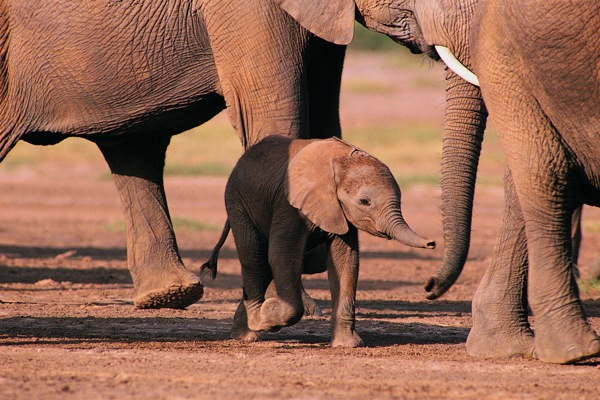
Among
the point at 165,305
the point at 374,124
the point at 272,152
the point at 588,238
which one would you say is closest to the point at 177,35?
the point at 272,152

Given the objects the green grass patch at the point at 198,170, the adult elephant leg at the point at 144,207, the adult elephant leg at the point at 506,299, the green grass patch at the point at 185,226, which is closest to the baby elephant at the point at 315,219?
the adult elephant leg at the point at 506,299

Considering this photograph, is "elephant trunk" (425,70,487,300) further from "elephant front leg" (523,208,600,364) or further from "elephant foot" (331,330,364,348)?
"elephant front leg" (523,208,600,364)

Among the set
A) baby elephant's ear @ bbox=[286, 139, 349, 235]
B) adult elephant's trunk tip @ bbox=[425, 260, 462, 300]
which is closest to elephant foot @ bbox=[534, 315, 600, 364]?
adult elephant's trunk tip @ bbox=[425, 260, 462, 300]

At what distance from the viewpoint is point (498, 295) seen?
6.77 meters

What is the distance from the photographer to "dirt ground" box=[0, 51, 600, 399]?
539 centimetres

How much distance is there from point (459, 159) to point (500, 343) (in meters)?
1.07

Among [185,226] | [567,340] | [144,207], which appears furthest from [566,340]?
[185,226]

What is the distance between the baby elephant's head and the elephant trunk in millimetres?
345

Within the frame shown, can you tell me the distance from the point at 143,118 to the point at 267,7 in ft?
3.67

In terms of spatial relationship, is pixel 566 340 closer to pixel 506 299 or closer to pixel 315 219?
pixel 506 299

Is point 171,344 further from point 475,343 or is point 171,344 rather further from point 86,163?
point 86,163

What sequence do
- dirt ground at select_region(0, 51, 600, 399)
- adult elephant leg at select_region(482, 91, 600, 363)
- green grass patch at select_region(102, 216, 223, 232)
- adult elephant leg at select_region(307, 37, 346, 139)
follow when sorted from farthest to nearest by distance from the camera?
green grass patch at select_region(102, 216, 223, 232) < adult elephant leg at select_region(307, 37, 346, 139) < adult elephant leg at select_region(482, 91, 600, 363) < dirt ground at select_region(0, 51, 600, 399)

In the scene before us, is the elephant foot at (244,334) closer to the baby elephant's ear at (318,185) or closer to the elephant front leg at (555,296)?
the baby elephant's ear at (318,185)

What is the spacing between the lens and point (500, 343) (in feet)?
21.7
